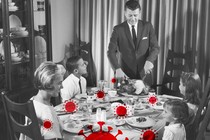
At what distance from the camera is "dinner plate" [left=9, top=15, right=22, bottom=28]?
3630 millimetres

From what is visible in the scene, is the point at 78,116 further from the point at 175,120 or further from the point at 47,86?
the point at 175,120

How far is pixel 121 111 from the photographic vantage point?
2451 millimetres

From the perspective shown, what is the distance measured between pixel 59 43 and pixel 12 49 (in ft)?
3.50

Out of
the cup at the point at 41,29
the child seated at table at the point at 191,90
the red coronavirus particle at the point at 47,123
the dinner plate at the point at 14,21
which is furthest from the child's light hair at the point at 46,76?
the cup at the point at 41,29

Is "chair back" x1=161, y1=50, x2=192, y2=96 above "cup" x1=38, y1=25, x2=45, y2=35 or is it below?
below

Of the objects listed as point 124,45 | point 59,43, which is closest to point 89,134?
point 124,45

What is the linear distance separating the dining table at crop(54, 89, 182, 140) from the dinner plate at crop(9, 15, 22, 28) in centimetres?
139

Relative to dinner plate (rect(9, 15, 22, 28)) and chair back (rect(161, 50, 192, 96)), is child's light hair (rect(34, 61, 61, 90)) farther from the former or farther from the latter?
chair back (rect(161, 50, 192, 96))

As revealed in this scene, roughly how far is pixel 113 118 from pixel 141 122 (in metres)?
0.25

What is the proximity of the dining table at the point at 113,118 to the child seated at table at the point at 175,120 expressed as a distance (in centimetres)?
8

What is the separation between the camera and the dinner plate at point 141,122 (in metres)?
2.22

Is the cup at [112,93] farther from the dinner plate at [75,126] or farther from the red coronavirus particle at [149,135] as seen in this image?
the red coronavirus particle at [149,135]

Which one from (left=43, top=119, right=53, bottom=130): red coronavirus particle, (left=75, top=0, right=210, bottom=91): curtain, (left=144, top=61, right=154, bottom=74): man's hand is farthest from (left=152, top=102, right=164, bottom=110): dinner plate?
(left=75, top=0, right=210, bottom=91): curtain

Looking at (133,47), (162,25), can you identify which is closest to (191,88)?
(133,47)
